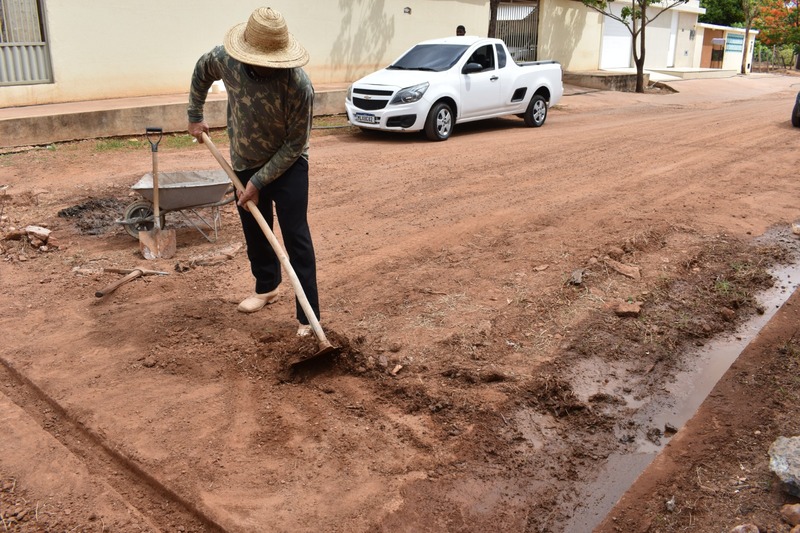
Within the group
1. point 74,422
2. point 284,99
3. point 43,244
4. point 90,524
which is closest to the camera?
point 90,524

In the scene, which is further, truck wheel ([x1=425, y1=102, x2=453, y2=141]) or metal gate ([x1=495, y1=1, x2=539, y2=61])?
metal gate ([x1=495, y1=1, x2=539, y2=61])

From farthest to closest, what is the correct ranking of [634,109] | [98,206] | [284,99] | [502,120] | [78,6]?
[634,109] < [502,120] < [78,6] < [98,206] < [284,99]

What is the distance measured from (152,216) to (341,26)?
42.2 feet

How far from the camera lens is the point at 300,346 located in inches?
187

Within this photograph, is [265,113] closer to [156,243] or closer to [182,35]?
[156,243]

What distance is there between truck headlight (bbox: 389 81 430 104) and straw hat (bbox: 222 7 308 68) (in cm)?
862

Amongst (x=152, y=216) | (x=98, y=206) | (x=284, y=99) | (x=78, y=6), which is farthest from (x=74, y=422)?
(x=78, y=6)

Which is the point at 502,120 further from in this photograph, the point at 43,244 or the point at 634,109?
the point at 43,244

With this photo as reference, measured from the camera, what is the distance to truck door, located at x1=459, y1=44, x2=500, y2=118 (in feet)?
45.6

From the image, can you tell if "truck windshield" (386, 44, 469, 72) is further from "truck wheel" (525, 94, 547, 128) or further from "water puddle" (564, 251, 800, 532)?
"water puddle" (564, 251, 800, 532)

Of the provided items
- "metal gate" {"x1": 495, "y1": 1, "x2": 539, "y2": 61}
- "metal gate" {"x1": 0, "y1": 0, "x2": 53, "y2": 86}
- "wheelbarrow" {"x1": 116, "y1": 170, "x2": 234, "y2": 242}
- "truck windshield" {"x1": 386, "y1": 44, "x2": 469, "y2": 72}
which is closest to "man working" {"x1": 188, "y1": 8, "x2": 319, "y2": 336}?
"wheelbarrow" {"x1": 116, "y1": 170, "x2": 234, "y2": 242}

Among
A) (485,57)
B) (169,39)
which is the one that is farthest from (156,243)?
(169,39)

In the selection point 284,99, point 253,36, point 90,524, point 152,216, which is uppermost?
point 253,36

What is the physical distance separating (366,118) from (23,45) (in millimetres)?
5984
